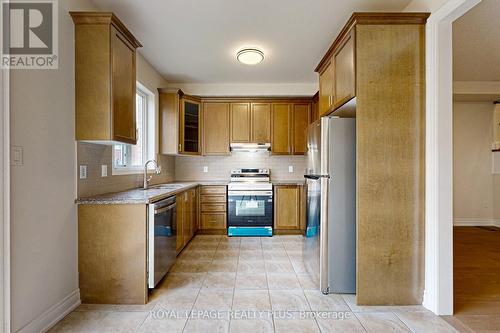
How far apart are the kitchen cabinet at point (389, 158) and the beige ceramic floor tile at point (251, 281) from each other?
3.00 feet

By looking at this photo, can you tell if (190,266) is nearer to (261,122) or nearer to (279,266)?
(279,266)

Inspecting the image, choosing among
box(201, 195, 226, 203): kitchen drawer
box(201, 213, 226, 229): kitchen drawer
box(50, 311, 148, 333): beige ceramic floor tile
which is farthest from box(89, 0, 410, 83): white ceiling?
box(50, 311, 148, 333): beige ceramic floor tile

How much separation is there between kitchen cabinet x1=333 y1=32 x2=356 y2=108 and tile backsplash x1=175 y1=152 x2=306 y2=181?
8.80 feet

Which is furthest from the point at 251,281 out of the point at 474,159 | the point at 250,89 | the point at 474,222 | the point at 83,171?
the point at 474,159

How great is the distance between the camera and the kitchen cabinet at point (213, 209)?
4.72 m

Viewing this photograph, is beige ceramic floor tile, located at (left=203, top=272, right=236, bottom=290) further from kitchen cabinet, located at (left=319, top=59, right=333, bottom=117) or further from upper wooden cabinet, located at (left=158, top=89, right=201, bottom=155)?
upper wooden cabinet, located at (left=158, top=89, right=201, bottom=155)

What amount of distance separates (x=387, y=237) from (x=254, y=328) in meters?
1.27

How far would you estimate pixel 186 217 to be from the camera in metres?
3.88

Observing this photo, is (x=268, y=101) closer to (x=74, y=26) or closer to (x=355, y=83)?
(x=355, y=83)

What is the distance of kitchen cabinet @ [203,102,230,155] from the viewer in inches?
195

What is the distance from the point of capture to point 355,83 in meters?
2.24

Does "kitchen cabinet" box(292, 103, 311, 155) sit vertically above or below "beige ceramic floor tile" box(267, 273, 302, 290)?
above

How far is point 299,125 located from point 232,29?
2.37 metres

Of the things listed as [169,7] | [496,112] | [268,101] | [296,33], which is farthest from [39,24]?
[496,112]
